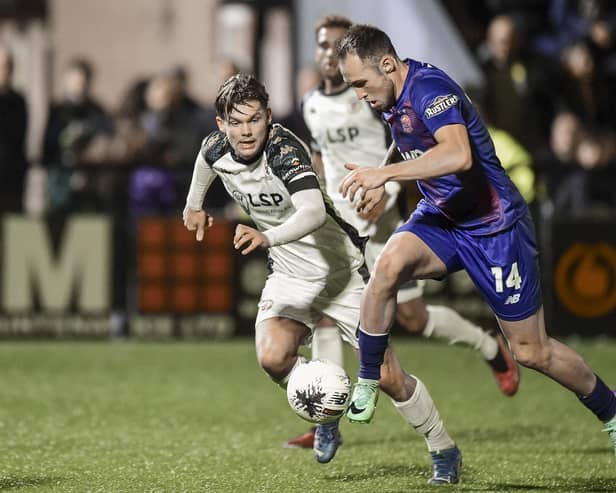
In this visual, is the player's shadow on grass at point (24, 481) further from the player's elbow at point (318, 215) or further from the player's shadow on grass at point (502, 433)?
the player's shadow on grass at point (502, 433)

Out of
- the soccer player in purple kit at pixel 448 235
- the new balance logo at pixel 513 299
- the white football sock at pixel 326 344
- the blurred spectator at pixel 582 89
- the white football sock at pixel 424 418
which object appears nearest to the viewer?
the soccer player in purple kit at pixel 448 235

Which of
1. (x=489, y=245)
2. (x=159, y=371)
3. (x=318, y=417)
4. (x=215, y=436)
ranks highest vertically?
(x=489, y=245)

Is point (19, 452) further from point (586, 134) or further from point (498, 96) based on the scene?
point (586, 134)

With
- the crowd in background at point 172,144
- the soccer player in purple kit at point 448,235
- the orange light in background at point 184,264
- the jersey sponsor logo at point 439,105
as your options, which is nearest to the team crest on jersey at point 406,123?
the soccer player in purple kit at point 448,235

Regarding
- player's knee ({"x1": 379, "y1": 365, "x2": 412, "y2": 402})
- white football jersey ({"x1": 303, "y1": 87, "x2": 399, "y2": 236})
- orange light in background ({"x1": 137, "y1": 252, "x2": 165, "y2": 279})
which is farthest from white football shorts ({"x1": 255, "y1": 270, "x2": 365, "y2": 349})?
orange light in background ({"x1": 137, "y1": 252, "x2": 165, "y2": 279})

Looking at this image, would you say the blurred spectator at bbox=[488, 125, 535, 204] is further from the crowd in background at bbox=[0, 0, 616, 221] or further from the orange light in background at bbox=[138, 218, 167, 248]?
the orange light in background at bbox=[138, 218, 167, 248]

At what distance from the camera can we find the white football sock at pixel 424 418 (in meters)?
6.03

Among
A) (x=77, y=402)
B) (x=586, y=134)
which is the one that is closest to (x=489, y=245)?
(x=77, y=402)

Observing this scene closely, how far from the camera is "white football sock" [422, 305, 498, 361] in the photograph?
7688mm

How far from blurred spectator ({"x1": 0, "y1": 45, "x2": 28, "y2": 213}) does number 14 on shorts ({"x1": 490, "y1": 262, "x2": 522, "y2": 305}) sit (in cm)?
663

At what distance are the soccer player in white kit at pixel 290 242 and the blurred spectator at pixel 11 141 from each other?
18.3 ft

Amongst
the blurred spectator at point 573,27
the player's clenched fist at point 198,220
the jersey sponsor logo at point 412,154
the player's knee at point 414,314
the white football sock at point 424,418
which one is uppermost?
the jersey sponsor logo at point 412,154

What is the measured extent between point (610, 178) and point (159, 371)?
4349 millimetres

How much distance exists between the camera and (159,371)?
10.0 m
